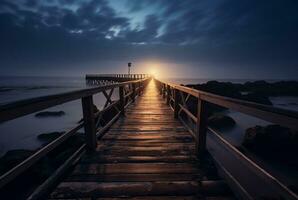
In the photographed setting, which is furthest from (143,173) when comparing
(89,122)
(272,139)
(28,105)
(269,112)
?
(272,139)

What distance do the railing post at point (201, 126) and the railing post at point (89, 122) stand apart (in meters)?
2.00

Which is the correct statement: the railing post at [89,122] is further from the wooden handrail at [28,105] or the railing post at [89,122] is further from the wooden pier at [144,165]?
the wooden handrail at [28,105]

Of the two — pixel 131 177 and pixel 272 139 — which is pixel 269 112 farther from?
pixel 272 139

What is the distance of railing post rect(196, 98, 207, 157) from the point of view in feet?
10.2

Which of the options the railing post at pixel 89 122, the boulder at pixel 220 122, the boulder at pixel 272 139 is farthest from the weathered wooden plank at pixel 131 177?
the boulder at pixel 220 122

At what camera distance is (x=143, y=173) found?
276cm

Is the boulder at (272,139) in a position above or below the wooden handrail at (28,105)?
below

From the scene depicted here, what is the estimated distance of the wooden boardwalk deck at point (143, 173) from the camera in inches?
90.5

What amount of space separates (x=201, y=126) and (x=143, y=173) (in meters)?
1.29

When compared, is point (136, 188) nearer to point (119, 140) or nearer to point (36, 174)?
point (119, 140)

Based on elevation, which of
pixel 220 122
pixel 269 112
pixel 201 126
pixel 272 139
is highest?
pixel 269 112

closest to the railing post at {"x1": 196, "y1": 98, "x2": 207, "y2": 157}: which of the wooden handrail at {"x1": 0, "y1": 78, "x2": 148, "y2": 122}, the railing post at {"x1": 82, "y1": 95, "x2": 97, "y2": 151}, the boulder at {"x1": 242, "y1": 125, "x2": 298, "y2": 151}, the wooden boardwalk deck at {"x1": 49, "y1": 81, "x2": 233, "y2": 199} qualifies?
→ the wooden boardwalk deck at {"x1": 49, "y1": 81, "x2": 233, "y2": 199}

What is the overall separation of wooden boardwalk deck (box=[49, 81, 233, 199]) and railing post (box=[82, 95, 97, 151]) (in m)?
0.20

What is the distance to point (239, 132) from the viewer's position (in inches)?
560
